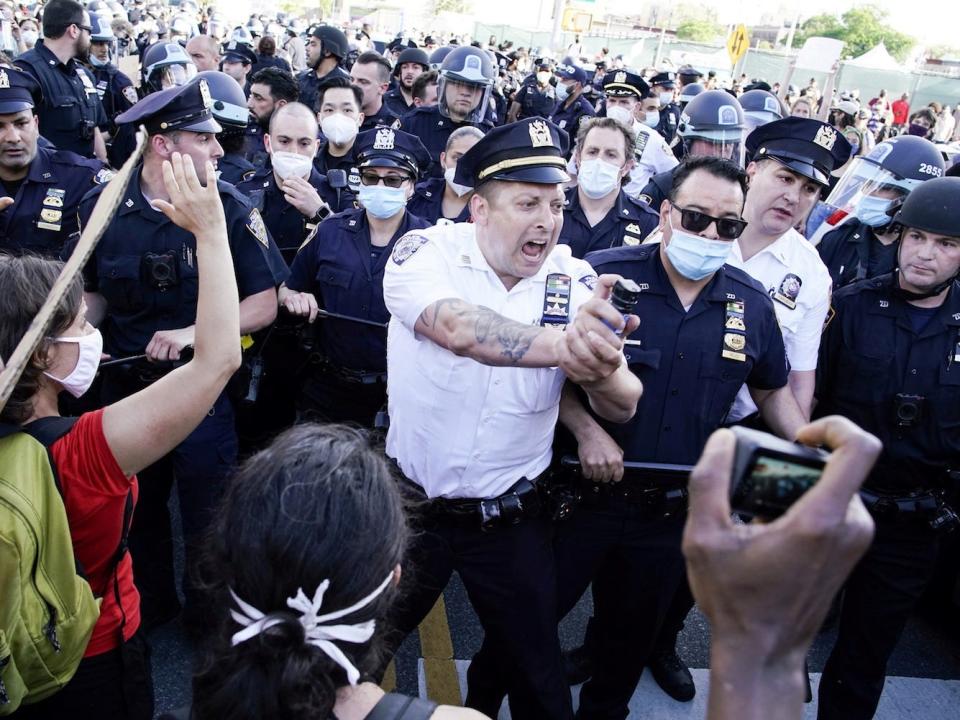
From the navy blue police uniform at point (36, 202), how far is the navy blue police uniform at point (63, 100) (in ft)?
9.71

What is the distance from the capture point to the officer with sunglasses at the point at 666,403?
119 inches

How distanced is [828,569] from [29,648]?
180cm

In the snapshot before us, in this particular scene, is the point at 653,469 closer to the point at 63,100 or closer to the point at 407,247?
the point at 407,247

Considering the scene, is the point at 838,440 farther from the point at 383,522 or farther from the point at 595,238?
the point at 595,238

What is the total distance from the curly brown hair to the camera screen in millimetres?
1685

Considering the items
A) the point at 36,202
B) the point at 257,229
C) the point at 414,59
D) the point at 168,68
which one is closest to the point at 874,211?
the point at 257,229

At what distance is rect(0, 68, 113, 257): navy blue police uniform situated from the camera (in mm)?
4406

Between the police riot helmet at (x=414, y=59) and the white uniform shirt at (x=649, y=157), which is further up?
the police riot helmet at (x=414, y=59)

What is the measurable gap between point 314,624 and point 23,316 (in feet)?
3.87

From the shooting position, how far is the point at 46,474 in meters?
1.90

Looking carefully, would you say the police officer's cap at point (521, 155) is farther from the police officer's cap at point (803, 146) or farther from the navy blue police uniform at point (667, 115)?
the navy blue police uniform at point (667, 115)

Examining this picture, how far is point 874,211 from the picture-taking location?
4.94m

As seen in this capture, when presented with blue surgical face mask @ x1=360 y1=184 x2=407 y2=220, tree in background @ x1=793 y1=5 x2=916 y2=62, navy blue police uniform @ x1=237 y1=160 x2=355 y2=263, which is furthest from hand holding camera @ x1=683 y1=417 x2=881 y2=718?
tree in background @ x1=793 y1=5 x2=916 y2=62

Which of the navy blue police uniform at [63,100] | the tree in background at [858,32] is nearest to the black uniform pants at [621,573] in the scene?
the navy blue police uniform at [63,100]
